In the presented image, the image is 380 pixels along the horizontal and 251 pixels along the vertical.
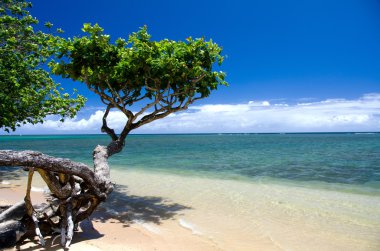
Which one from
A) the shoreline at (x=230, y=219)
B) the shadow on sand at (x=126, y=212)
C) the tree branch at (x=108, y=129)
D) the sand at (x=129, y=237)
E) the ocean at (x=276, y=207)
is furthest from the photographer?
the tree branch at (x=108, y=129)

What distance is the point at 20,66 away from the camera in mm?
13688

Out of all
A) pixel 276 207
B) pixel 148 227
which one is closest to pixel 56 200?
pixel 148 227

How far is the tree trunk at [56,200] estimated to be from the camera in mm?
5973

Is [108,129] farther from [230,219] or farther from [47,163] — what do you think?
[47,163]

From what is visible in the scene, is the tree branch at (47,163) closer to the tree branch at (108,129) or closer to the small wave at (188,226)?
the small wave at (188,226)

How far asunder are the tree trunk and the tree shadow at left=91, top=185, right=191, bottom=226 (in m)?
2.25

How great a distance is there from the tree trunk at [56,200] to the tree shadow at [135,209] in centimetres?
225

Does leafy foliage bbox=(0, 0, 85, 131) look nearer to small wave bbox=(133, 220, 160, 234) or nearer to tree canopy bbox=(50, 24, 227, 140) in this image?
tree canopy bbox=(50, 24, 227, 140)

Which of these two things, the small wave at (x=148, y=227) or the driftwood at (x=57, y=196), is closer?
the driftwood at (x=57, y=196)

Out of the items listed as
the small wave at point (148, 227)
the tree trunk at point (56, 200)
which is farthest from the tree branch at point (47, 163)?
the small wave at point (148, 227)

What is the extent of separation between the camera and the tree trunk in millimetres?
5973

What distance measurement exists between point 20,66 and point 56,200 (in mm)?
9230

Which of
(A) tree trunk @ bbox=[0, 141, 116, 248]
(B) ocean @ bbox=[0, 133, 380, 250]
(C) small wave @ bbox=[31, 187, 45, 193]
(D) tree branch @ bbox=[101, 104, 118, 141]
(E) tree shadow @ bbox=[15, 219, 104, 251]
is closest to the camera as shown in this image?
(A) tree trunk @ bbox=[0, 141, 116, 248]

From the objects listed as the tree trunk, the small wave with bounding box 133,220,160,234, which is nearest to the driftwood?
the tree trunk
